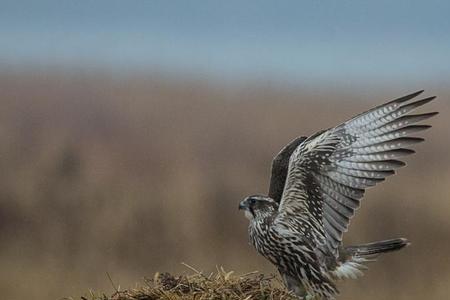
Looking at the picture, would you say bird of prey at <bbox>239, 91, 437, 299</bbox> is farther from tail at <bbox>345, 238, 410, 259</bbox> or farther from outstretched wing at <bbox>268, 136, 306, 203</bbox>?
tail at <bbox>345, 238, 410, 259</bbox>

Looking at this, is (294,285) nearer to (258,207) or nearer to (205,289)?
(258,207)

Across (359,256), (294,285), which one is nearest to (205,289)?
(294,285)

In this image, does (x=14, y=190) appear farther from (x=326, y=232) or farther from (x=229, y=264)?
(x=326, y=232)

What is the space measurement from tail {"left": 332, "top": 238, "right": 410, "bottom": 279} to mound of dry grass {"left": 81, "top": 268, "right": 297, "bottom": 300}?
3.17ft

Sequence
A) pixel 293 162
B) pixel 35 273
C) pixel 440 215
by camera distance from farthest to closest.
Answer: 1. pixel 440 215
2. pixel 35 273
3. pixel 293 162

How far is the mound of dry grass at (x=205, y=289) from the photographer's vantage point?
19.1 feet

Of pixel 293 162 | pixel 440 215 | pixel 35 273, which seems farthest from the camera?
pixel 440 215

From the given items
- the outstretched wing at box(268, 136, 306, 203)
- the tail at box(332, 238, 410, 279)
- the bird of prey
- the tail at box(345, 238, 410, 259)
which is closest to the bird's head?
the bird of prey

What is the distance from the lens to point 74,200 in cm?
933

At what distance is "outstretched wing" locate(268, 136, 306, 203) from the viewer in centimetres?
691

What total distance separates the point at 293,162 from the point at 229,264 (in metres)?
2.36

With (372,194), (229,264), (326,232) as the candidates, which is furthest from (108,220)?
(326,232)

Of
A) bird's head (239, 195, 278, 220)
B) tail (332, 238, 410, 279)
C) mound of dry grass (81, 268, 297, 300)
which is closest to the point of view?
mound of dry grass (81, 268, 297, 300)

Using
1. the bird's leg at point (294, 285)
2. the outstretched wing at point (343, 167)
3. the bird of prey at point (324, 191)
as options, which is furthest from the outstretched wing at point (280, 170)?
the bird's leg at point (294, 285)
